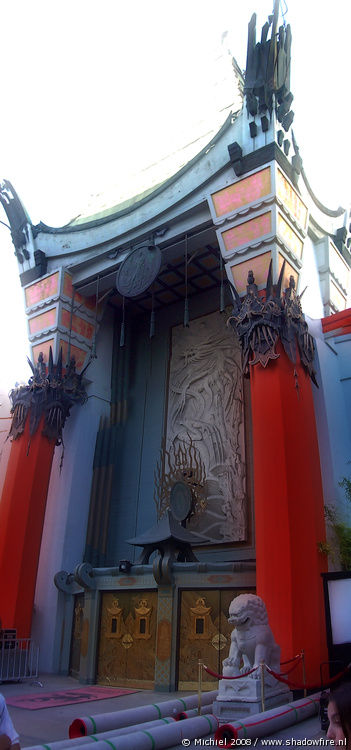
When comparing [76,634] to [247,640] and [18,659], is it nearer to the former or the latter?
[18,659]

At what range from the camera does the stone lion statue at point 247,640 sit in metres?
6.33


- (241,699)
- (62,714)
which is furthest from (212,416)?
(241,699)

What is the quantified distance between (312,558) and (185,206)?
877cm

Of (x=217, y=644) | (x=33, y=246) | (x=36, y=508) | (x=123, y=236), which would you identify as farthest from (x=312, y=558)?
(x=33, y=246)

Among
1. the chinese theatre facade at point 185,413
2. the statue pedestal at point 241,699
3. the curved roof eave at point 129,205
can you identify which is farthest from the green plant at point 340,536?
the curved roof eave at point 129,205

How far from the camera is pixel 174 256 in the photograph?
48.3ft

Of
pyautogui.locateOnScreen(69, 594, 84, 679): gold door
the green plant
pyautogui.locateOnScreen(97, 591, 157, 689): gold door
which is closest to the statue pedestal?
the green plant

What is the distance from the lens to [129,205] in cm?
1598

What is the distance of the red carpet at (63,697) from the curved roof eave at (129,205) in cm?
1148

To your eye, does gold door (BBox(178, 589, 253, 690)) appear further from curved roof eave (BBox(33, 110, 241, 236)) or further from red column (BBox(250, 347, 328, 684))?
curved roof eave (BBox(33, 110, 241, 236))

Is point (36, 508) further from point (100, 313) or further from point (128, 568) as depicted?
point (100, 313)

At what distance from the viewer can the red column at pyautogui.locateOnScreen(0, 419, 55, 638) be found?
12852 mm

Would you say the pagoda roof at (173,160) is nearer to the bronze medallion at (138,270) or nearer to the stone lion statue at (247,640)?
the bronze medallion at (138,270)

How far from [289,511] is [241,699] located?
3.55 metres
